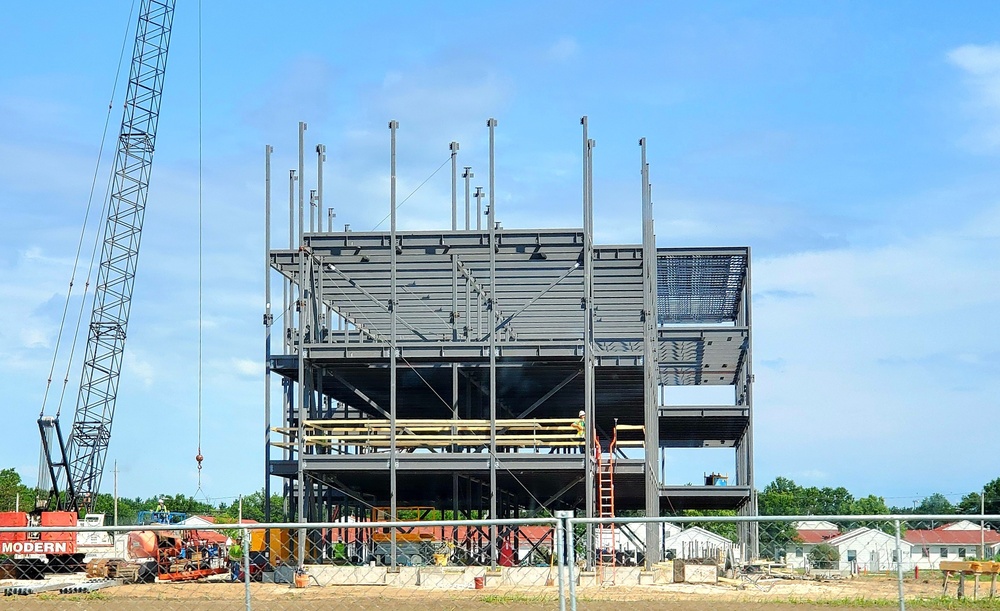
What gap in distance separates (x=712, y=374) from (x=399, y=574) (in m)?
26.9

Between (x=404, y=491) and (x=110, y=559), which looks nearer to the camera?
(x=110, y=559)

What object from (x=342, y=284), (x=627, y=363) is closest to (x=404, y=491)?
(x=342, y=284)

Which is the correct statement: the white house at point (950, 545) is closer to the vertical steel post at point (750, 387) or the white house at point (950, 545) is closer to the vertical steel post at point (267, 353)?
the vertical steel post at point (750, 387)

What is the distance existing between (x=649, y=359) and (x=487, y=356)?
5.08 meters

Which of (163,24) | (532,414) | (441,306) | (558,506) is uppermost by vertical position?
(163,24)

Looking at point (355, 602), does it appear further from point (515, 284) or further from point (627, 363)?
point (515, 284)

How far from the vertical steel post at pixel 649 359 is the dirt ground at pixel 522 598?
8.01 meters

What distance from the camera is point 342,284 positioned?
3541 centimetres

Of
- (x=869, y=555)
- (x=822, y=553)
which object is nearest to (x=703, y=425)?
(x=869, y=555)

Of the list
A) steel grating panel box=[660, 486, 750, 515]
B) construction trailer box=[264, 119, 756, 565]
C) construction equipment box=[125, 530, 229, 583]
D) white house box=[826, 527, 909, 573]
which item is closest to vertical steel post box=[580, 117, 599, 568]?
construction trailer box=[264, 119, 756, 565]

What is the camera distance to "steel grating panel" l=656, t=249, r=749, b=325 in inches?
1500

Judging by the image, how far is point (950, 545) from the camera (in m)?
27.1

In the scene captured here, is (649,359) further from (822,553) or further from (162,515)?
(162,515)

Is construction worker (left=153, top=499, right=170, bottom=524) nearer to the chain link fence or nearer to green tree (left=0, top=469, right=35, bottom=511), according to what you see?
the chain link fence
